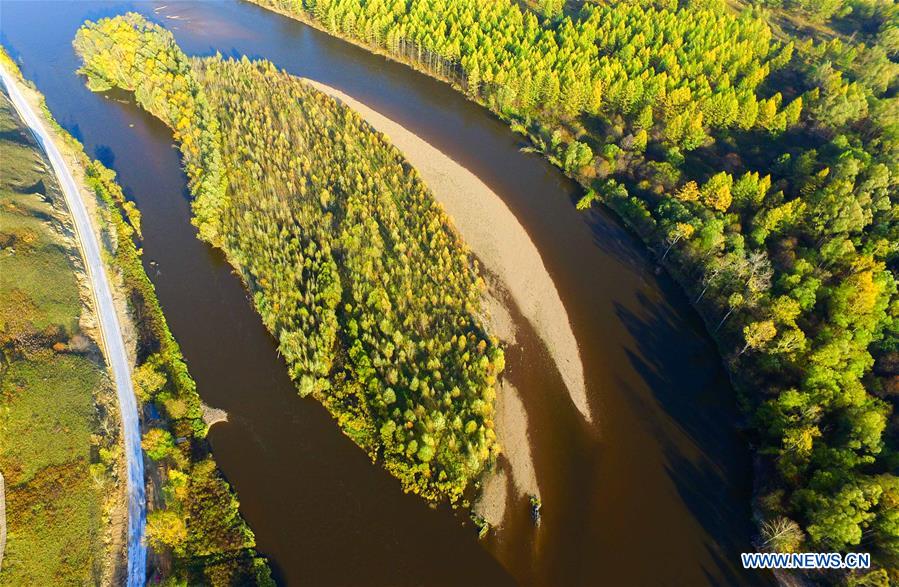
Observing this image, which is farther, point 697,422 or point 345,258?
point 345,258

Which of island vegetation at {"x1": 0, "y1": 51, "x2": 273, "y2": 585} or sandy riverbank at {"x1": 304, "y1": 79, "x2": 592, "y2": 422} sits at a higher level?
sandy riverbank at {"x1": 304, "y1": 79, "x2": 592, "y2": 422}

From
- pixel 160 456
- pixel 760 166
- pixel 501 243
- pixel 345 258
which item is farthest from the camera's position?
pixel 760 166

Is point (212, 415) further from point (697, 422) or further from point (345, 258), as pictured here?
point (697, 422)

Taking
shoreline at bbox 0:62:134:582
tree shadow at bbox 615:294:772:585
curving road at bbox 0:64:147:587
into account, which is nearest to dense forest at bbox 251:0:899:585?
tree shadow at bbox 615:294:772:585

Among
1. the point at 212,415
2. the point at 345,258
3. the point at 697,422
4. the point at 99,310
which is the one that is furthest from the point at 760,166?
the point at 99,310

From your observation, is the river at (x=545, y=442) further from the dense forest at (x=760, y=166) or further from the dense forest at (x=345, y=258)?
Result: the dense forest at (x=760, y=166)

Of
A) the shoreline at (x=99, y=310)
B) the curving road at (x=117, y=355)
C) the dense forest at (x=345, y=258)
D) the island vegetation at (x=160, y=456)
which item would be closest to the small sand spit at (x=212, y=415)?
the island vegetation at (x=160, y=456)

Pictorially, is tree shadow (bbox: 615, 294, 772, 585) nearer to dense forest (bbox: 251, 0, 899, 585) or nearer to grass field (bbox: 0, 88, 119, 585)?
dense forest (bbox: 251, 0, 899, 585)
